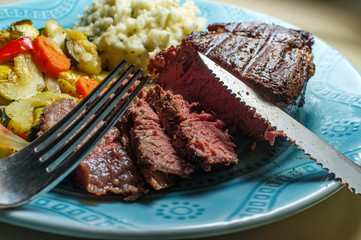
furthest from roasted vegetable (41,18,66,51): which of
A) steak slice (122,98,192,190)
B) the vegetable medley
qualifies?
steak slice (122,98,192,190)

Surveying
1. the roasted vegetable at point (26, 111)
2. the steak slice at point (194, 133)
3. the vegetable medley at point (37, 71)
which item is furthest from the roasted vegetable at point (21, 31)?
the steak slice at point (194, 133)

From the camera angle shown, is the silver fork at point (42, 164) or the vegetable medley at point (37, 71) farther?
the vegetable medley at point (37, 71)

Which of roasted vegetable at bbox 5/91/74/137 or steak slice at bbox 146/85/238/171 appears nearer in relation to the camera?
steak slice at bbox 146/85/238/171

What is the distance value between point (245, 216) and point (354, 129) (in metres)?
1.71

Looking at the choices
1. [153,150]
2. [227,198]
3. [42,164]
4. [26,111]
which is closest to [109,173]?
[153,150]

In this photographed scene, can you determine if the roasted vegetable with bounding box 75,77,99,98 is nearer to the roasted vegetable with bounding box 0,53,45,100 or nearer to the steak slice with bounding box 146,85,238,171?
the roasted vegetable with bounding box 0,53,45,100

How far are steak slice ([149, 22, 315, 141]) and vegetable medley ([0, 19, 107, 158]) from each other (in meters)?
0.90

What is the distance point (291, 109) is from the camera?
11.4 ft

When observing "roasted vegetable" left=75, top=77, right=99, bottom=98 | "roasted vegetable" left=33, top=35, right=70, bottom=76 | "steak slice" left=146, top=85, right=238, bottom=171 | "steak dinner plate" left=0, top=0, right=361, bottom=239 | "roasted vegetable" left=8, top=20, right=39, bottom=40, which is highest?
"roasted vegetable" left=8, top=20, right=39, bottom=40

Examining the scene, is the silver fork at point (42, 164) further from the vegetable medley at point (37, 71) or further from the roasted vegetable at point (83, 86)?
the roasted vegetable at point (83, 86)

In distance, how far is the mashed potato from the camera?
4.82m

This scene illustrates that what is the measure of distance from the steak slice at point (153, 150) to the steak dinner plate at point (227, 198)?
0.12 m

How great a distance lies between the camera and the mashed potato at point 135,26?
15.8ft

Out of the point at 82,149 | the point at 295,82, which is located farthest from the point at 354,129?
the point at 82,149
